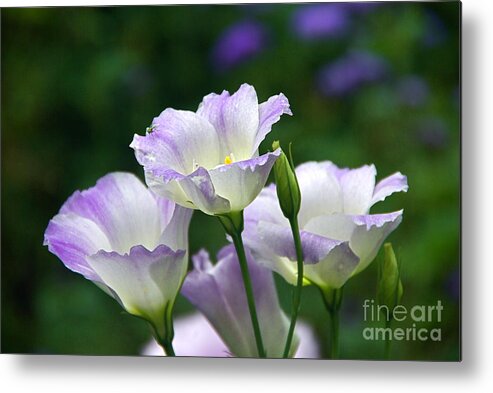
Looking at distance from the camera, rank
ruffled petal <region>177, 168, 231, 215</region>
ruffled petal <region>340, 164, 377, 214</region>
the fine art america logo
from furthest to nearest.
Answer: the fine art america logo
ruffled petal <region>340, 164, 377, 214</region>
ruffled petal <region>177, 168, 231, 215</region>

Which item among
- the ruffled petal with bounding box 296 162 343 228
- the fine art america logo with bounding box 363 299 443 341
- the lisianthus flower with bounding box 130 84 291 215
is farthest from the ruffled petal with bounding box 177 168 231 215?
the fine art america logo with bounding box 363 299 443 341

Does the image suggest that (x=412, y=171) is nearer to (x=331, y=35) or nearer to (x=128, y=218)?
(x=331, y=35)

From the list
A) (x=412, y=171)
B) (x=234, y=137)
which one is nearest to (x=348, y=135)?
(x=412, y=171)

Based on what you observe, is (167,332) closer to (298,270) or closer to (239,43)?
(298,270)

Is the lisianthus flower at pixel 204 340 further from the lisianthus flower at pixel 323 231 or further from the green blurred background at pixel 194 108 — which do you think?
the lisianthus flower at pixel 323 231

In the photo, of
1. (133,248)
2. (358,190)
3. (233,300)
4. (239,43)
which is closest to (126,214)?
(133,248)

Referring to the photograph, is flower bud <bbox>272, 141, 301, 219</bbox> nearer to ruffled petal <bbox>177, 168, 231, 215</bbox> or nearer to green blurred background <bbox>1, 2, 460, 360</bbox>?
ruffled petal <bbox>177, 168, 231, 215</bbox>

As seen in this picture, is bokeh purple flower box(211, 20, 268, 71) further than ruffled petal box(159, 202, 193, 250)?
Yes

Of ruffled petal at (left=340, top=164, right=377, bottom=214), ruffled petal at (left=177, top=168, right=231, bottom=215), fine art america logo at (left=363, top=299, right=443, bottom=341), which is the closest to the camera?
ruffled petal at (left=177, top=168, right=231, bottom=215)
